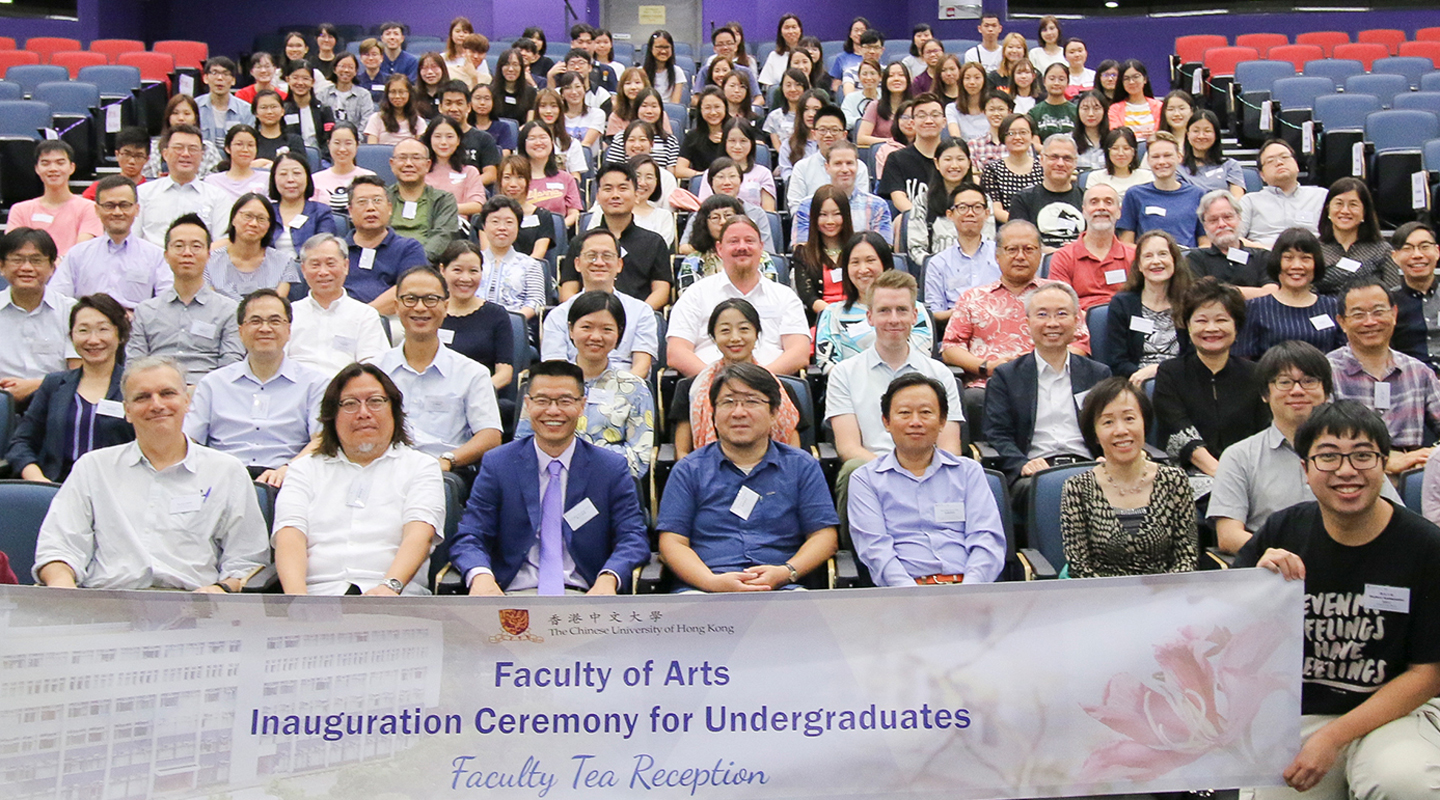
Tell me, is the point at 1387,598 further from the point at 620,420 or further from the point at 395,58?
the point at 395,58

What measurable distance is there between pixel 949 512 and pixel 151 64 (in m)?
8.73

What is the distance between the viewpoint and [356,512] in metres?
3.41

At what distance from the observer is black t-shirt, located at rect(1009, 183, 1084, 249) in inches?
241

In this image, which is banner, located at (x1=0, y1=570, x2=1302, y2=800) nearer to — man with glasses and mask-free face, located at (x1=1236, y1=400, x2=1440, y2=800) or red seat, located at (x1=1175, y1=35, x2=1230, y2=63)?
man with glasses and mask-free face, located at (x1=1236, y1=400, x2=1440, y2=800)

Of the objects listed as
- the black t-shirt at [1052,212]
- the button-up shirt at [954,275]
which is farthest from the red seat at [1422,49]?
Result: the button-up shirt at [954,275]

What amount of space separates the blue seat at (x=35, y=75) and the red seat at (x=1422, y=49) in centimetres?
1116

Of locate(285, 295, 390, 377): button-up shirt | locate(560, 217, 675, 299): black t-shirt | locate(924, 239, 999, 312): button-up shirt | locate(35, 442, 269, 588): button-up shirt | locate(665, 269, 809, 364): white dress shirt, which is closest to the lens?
locate(35, 442, 269, 588): button-up shirt

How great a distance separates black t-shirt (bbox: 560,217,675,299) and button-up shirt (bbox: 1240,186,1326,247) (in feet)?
9.60

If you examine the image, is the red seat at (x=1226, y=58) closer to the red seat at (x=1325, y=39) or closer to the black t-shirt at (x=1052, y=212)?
the red seat at (x=1325, y=39)

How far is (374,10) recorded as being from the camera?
13.1m

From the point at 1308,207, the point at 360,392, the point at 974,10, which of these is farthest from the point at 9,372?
the point at 974,10

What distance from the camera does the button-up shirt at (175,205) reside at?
6.16 m

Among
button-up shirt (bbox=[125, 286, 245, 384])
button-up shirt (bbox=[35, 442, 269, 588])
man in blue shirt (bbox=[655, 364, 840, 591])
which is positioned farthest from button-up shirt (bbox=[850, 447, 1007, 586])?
button-up shirt (bbox=[125, 286, 245, 384])

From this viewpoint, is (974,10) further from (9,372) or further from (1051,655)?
(1051,655)
